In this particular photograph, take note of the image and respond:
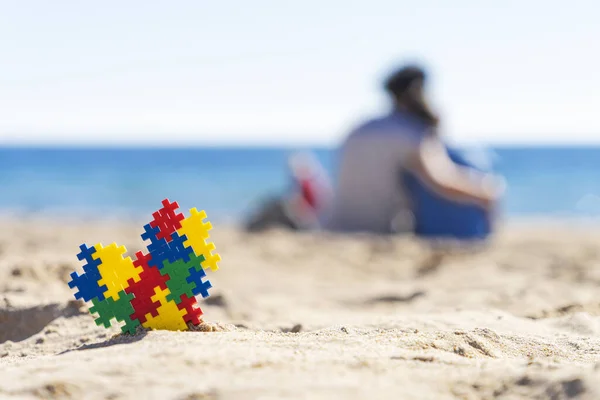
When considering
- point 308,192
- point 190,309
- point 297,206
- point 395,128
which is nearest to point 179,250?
point 190,309

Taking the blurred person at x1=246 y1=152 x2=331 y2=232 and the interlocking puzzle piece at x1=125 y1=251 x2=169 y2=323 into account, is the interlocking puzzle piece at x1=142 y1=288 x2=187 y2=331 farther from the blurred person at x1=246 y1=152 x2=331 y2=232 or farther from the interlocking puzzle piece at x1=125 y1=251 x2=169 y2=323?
the blurred person at x1=246 y1=152 x2=331 y2=232

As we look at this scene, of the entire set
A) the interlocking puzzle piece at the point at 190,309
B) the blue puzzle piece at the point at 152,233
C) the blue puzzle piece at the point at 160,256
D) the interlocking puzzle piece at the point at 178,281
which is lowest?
the interlocking puzzle piece at the point at 190,309

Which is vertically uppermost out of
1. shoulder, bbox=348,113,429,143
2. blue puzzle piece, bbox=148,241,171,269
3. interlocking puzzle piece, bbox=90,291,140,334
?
shoulder, bbox=348,113,429,143

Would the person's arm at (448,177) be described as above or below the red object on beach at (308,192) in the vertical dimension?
below

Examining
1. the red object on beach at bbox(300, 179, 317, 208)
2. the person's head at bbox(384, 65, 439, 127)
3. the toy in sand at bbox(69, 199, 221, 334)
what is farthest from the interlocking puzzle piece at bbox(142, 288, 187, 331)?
the red object on beach at bbox(300, 179, 317, 208)

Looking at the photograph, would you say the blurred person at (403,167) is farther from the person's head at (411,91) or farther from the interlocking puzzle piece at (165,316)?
the interlocking puzzle piece at (165,316)

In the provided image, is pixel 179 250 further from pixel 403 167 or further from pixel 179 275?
pixel 403 167

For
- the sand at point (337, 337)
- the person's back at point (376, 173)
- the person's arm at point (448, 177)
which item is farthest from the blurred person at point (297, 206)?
the sand at point (337, 337)
